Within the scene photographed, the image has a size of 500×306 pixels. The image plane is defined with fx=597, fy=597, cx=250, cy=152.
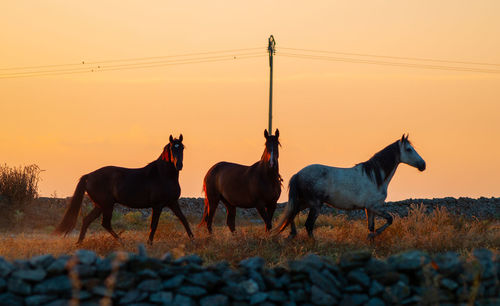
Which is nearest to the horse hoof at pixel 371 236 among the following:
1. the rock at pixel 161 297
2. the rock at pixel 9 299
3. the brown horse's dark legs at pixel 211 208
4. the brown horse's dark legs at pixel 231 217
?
the brown horse's dark legs at pixel 231 217

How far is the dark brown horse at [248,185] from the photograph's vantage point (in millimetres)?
12753

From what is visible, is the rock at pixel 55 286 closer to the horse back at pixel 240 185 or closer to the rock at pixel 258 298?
the rock at pixel 258 298

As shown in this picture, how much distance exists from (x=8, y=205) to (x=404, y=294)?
1716 centimetres

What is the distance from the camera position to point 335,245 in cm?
1158

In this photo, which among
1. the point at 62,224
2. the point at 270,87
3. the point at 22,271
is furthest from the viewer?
the point at 270,87

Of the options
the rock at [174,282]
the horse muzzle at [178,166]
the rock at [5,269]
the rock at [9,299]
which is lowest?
the rock at [9,299]

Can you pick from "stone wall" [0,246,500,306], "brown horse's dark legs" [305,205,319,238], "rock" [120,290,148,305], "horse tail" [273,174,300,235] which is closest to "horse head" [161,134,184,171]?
"horse tail" [273,174,300,235]

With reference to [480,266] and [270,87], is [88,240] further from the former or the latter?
[270,87]

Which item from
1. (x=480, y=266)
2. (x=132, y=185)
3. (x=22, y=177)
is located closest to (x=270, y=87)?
(x=22, y=177)

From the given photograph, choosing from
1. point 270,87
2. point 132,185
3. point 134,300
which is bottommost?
point 134,300

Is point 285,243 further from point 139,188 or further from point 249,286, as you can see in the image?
point 249,286

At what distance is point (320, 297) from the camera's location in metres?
6.71

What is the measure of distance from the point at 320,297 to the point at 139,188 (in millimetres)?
7103

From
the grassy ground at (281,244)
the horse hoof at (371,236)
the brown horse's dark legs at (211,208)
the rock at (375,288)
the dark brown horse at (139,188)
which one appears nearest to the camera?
the rock at (375,288)
